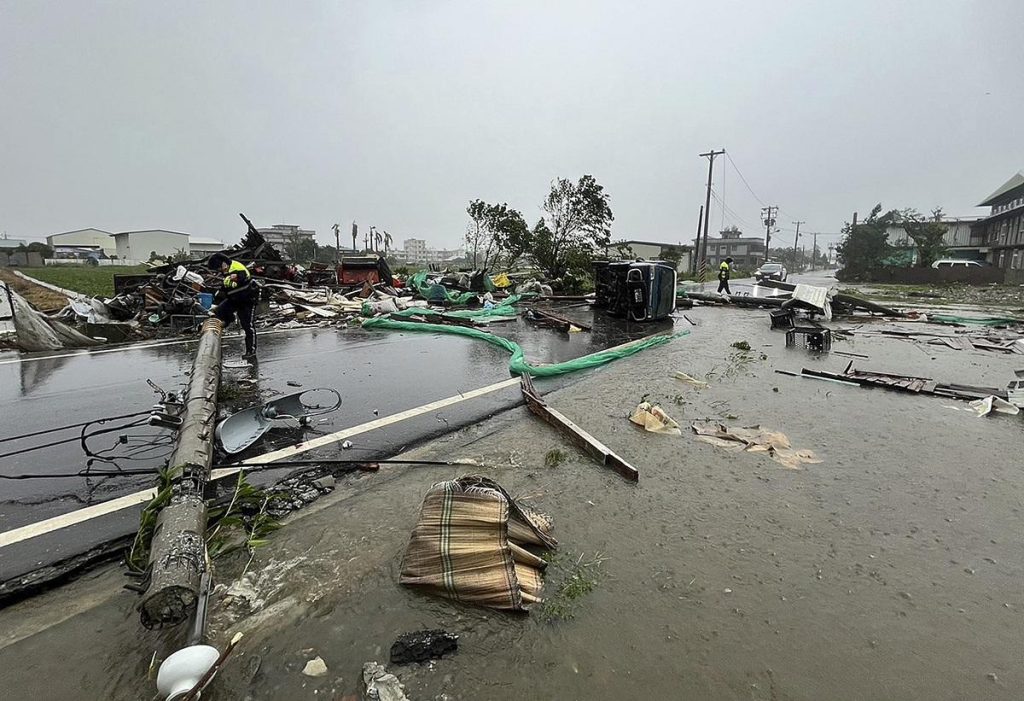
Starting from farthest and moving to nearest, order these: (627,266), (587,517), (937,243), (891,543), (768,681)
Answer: (937,243), (627,266), (587,517), (891,543), (768,681)

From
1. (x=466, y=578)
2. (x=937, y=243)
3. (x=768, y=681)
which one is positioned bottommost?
(x=768, y=681)

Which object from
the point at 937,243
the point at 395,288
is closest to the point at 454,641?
the point at 395,288

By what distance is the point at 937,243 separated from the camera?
3662 centimetres

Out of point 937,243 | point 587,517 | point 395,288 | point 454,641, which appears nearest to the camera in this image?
point 454,641

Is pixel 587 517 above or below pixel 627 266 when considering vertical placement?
below

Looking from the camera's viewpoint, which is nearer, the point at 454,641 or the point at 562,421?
the point at 454,641

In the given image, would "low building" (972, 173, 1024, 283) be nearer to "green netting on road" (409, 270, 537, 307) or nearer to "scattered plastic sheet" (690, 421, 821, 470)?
"green netting on road" (409, 270, 537, 307)

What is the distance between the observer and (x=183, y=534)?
248cm

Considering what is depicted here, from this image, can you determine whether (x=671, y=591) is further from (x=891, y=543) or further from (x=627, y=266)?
(x=627, y=266)

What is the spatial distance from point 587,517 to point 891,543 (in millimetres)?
1894

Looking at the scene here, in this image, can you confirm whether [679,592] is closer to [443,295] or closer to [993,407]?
[993,407]

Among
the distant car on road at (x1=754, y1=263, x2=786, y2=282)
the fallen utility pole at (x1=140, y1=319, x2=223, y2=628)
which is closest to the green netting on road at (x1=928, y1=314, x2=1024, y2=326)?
the distant car on road at (x1=754, y1=263, x2=786, y2=282)

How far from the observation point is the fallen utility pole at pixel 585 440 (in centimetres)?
387

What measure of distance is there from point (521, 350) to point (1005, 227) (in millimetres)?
53205
